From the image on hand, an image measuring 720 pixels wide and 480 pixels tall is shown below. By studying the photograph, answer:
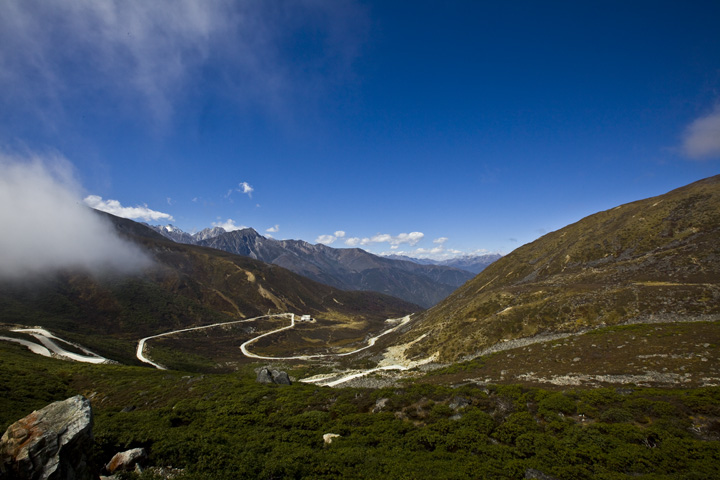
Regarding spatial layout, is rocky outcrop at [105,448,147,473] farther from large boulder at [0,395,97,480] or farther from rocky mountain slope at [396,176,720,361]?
rocky mountain slope at [396,176,720,361]

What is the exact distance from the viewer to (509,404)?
20188 millimetres

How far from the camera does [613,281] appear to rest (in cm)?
5284

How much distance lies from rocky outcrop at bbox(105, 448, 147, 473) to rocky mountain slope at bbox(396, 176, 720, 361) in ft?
151

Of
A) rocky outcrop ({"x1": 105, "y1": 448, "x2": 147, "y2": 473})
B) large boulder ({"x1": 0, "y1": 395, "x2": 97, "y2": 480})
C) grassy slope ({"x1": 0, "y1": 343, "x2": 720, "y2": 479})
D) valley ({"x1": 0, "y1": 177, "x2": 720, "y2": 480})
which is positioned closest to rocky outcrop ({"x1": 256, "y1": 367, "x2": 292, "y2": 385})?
valley ({"x1": 0, "y1": 177, "x2": 720, "y2": 480})

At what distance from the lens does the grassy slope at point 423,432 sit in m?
12.7

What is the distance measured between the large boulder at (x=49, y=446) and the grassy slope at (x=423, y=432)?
3657mm

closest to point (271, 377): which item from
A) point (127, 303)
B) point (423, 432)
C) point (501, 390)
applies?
point (423, 432)

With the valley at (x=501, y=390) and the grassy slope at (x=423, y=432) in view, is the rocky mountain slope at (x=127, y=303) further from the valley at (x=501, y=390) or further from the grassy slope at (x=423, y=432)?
the grassy slope at (x=423, y=432)

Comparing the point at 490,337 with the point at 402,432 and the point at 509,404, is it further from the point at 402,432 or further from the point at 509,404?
the point at 402,432

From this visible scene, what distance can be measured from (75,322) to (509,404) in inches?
5712

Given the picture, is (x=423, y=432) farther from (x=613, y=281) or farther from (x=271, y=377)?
(x=613, y=281)

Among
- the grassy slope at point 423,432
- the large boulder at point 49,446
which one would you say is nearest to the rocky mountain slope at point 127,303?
the grassy slope at point 423,432

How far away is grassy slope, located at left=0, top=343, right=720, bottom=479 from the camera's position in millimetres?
12719

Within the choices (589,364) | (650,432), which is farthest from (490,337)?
(650,432)
